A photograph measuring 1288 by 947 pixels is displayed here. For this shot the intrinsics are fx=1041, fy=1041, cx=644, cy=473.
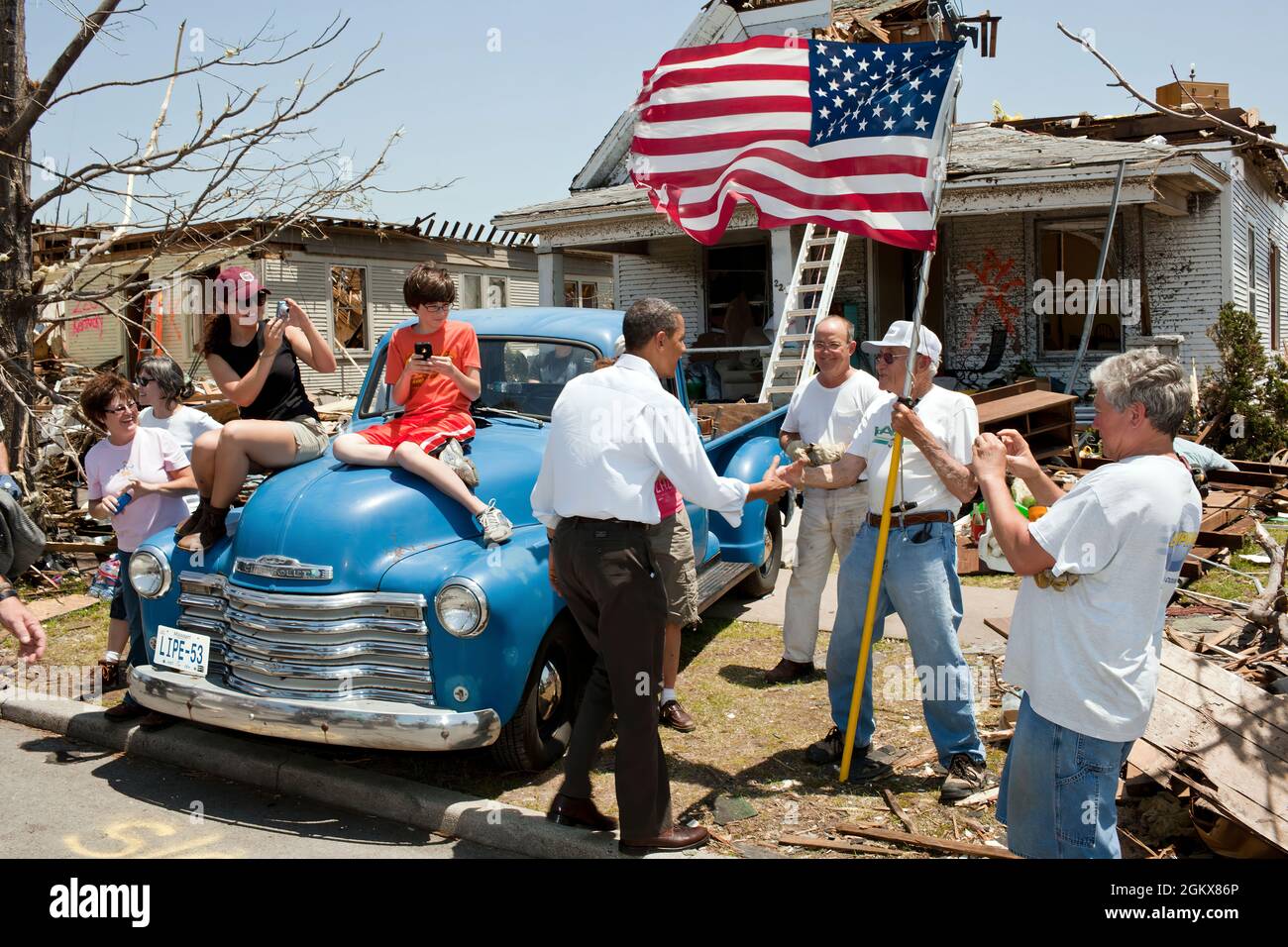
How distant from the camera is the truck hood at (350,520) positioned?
4.39 metres

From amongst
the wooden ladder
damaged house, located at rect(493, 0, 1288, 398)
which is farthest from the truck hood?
damaged house, located at rect(493, 0, 1288, 398)

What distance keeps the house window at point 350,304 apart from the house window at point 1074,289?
44.9 feet

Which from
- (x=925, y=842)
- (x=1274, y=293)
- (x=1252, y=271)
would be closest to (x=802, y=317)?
(x=1252, y=271)

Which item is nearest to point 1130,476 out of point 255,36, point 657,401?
point 657,401

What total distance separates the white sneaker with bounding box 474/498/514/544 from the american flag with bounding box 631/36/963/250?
1852mm

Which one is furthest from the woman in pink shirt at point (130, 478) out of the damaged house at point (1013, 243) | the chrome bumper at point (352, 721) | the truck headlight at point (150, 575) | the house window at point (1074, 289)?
the house window at point (1074, 289)

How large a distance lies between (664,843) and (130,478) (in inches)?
142

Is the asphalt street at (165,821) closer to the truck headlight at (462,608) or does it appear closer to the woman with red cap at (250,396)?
the truck headlight at (462,608)

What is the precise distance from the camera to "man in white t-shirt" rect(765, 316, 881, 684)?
5805 millimetres

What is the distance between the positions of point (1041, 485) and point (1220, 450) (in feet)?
34.9

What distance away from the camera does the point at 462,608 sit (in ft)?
13.8

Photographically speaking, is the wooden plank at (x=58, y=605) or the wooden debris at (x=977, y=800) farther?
the wooden plank at (x=58, y=605)

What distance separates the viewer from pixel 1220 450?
1234 centimetres

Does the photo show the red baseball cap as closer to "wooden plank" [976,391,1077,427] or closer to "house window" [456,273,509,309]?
"wooden plank" [976,391,1077,427]
